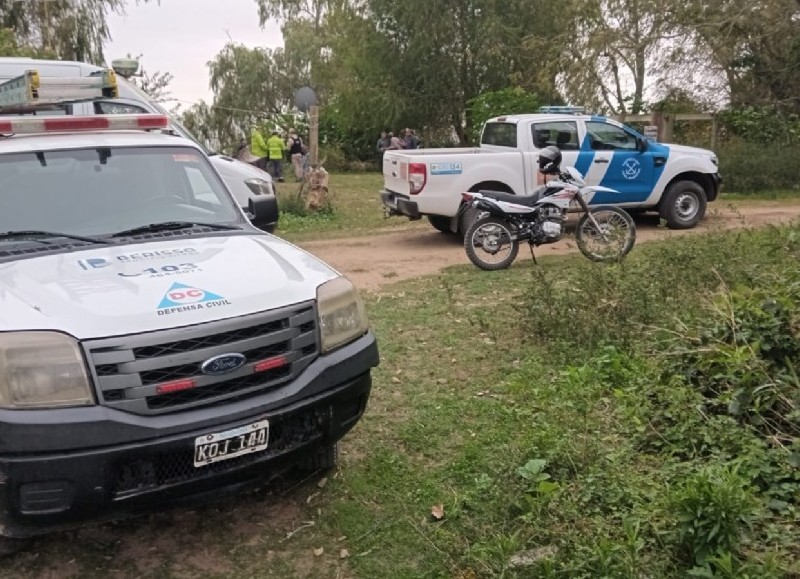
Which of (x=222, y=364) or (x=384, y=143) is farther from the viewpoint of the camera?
(x=384, y=143)

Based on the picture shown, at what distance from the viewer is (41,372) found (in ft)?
9.61

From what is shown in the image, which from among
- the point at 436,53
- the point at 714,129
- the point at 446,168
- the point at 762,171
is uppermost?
the point at 436,53

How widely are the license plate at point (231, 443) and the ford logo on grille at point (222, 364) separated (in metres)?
0.24

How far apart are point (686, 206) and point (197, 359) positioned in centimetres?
1056

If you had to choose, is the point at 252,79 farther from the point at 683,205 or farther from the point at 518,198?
the point at 518,198

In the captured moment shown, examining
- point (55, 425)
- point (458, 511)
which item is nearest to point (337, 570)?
point (458, 511)

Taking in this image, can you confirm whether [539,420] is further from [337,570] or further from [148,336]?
[148,336]

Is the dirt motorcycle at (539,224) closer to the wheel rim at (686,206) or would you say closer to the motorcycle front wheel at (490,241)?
the motorcycle front wheel at (490,241)

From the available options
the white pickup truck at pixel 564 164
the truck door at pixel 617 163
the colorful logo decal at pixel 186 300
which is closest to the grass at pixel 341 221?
the white pickup truck at pixel 564 164

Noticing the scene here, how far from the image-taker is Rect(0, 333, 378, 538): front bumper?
2.87m

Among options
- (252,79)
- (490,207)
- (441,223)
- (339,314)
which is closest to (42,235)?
(339,314)

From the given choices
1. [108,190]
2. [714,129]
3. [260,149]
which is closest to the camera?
[108,190]

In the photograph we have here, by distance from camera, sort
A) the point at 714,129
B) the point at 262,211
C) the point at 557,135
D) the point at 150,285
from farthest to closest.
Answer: the point at 714,129
the point at 557,135
the point at 262,211
the point at 150,285

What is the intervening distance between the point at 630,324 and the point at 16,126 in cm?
419
